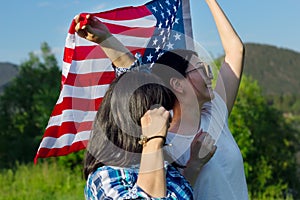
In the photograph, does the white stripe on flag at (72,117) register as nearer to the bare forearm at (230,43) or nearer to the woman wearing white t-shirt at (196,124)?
the woman wearing white t-shirt at (196,124)

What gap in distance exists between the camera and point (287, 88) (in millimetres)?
43594

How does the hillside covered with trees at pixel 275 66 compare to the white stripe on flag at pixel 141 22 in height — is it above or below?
below

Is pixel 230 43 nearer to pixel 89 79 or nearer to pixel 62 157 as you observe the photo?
pixel 89 79

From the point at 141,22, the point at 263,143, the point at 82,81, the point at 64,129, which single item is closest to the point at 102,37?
the point at 82,81

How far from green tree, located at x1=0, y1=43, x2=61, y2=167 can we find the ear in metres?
7.71

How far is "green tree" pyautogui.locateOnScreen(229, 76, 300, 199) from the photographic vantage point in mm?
8047

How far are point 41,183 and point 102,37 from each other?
230 inches

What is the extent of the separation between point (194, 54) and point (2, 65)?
45.6ft

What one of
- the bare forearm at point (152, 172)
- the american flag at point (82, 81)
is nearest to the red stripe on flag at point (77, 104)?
the american flag at point (82, 81)

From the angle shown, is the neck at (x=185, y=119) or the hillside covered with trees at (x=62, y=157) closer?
the neck at (x=185, y=119)

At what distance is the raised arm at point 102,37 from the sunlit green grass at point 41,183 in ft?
14.6

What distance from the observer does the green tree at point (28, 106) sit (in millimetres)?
10016

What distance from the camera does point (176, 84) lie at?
2064 millimetres

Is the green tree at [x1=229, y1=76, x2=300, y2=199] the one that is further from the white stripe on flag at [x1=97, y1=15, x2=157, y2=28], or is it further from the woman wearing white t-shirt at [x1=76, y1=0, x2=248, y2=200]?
the woman wearing white t-shirt at [x1=76, y1=0, x2=248, y2=200]
